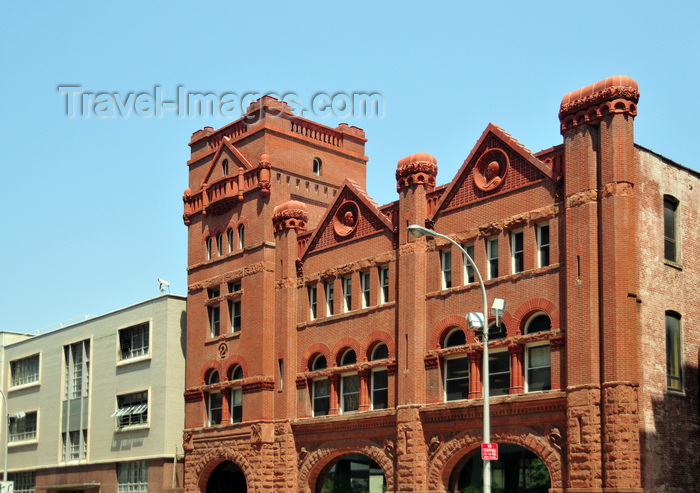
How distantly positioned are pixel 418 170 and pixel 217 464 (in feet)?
58.1

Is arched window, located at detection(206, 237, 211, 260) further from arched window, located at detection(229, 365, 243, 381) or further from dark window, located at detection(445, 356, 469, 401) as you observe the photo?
dark window, located at detection(445, 356, 469, 401)

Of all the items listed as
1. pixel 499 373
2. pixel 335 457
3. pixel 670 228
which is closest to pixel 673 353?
pixel 670 228

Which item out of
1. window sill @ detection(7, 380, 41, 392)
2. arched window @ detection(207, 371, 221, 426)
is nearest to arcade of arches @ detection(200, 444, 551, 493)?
arched window @ detection(207, 371, 221, 426)

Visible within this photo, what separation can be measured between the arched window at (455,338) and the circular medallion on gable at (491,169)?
5.29 m

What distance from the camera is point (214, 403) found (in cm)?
4800

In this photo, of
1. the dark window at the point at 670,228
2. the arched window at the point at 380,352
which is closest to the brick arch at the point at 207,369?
the arched window at the point at 380,352

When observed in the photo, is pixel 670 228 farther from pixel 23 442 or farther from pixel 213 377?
pixel 23 442

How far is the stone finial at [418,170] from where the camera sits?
39.3 metres

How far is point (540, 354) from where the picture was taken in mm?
34312

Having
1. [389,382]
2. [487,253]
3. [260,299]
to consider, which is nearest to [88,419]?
[260,299]

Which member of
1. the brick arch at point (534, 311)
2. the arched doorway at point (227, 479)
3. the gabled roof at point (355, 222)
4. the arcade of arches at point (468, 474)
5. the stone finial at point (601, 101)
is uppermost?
the stone finial at point (601, 101)

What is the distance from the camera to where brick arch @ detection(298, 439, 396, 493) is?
38.6m

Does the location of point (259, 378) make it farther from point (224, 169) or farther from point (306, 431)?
point (224, 169)

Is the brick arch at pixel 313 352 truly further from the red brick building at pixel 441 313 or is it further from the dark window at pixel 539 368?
the dark window at pixel 539 368
